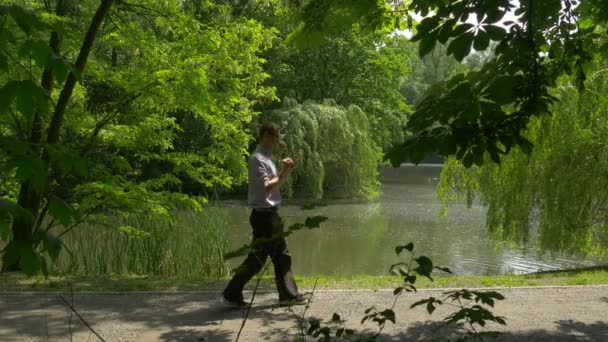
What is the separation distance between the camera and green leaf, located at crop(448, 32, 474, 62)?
115 inches

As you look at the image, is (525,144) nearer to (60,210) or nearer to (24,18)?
(60,210)

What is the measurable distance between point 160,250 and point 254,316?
434 centimetres

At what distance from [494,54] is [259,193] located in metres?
2.61

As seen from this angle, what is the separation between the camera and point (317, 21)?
15.0ft

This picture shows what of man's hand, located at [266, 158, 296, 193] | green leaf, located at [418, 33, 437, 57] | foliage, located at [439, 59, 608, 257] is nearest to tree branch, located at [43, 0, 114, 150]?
man's hand, located at [266, 158, 296, 193]

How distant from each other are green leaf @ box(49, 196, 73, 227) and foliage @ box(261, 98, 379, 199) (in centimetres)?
2091

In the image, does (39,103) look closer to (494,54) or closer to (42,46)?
(42,46)

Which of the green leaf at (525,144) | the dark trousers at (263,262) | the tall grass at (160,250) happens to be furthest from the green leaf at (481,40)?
the tall grass at (160,250)

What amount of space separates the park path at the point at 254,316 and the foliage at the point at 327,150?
16746 millimetres

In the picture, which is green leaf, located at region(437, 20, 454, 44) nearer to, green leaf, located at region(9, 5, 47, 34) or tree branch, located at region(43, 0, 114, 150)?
green leaf, located at region(9, 5, 47, 34)

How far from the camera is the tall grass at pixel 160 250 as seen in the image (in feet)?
30.3

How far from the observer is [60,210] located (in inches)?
77.4

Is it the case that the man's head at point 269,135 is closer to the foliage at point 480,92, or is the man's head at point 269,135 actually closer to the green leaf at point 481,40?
the foliage at point 480,92

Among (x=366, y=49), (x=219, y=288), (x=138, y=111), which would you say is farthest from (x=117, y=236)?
(x=366, y=49)
